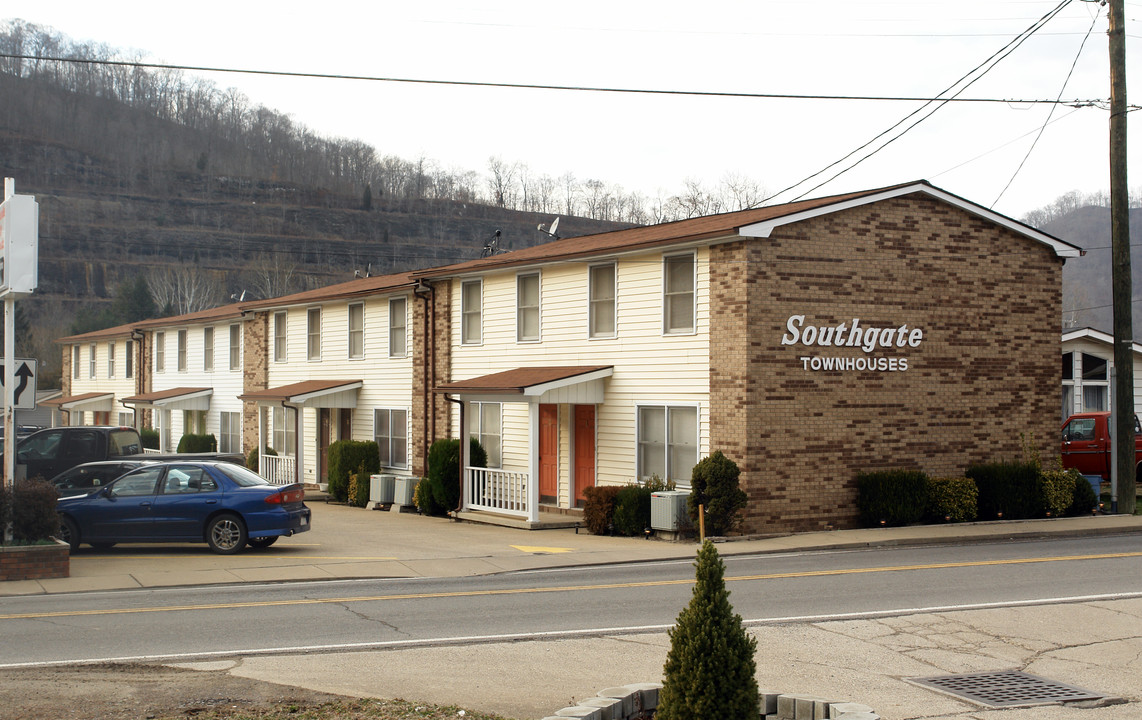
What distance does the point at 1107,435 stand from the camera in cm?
2680

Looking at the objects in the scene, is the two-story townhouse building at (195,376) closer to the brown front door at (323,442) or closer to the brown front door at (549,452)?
the brown front door at (323,442)

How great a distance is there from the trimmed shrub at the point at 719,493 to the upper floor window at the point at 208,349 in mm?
26881

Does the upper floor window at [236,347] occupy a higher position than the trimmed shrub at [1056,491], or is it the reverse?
the upper floor window at [236,347]

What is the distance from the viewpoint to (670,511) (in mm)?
19531

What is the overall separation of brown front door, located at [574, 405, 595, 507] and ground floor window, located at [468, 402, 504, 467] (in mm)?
2464

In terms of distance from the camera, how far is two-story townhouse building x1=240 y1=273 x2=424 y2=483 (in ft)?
98.0

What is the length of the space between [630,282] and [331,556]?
26.8 feet

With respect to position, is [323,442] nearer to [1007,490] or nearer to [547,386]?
[547,386]

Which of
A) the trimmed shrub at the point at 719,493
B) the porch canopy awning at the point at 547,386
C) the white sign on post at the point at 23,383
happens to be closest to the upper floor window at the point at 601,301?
the porch canopy awning at the point at 547,386

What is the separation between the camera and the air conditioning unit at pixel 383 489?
90.5ft

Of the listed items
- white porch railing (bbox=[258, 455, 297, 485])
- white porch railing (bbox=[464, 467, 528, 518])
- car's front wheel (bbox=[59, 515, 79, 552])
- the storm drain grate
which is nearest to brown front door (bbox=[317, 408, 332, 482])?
white porch railing (bbox=[258, 455, 297, 485])

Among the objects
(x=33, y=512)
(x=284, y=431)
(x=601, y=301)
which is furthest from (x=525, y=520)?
(x=284, y=431)

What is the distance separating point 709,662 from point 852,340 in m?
15.4

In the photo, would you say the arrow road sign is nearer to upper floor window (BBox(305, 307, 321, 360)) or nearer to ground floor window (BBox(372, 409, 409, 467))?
ground floor window (BBox(372, 409, 409, 467))
